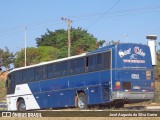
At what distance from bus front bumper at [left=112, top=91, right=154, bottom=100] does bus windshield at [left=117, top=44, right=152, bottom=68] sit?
140cm

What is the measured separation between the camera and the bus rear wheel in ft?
80.2

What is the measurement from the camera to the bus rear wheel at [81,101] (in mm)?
24456

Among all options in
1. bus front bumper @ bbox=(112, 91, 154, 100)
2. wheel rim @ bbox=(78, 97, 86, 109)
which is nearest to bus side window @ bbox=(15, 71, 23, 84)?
wheel rim @ bbox=(78, 97, 86, 109)

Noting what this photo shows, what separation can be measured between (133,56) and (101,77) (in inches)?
81.6

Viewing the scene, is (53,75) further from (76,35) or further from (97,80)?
(76,35)

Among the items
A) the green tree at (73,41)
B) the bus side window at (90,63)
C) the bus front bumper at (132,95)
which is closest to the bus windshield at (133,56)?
the bus front bumper at (132,95)

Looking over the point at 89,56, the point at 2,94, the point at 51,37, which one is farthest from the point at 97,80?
the point at 51,37

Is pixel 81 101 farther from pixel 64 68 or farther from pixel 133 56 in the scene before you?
pixel 133 56

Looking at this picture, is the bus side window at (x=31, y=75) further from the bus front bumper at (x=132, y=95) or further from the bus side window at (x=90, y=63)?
the bus front bumper at (x=132, y=95)

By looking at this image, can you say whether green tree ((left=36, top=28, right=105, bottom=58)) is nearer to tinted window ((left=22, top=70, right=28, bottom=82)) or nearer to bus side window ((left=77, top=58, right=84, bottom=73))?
tinted window ((left=22, top=70, right=28, bottom=82))

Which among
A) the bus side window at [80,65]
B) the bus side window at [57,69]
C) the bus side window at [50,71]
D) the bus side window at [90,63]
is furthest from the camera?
the bus side window at [50,71]

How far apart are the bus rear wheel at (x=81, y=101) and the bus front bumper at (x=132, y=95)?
233 cm

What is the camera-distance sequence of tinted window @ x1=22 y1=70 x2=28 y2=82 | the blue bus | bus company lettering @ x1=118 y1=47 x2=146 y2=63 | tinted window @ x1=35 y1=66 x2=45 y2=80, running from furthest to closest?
tinted window @ x1=22 y1=70 x2=28 y2=82 → tinted window @ x1=35 y1=66 x2=45 y2=80 → bus company lettering @ x1=118 y1=47 x2=146 y2=63 → the blue bus

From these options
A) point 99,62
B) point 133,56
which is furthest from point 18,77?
point 133,56
